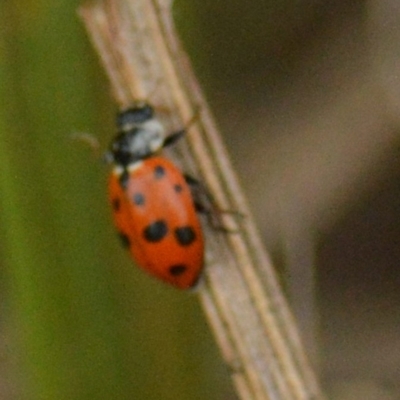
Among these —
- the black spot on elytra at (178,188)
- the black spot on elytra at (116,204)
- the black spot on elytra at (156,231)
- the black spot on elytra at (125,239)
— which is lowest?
the black spot on elytra at (156,231)

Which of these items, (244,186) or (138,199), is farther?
(244,186)

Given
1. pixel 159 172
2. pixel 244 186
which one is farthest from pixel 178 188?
pixel 244 186

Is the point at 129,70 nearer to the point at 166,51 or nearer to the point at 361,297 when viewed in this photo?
the point at 166,51

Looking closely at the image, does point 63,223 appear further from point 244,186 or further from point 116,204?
point 244,186

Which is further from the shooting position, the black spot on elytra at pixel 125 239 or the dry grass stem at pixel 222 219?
the black spot on elytra at pixel 125 239

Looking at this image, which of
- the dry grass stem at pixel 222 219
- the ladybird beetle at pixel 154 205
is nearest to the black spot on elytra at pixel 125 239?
the ladybird beetle at pixel 154 205

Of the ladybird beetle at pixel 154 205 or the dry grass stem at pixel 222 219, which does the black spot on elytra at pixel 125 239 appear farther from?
the dry grass stem at pixel 222 219

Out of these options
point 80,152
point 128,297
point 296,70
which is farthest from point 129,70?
point 296,70
